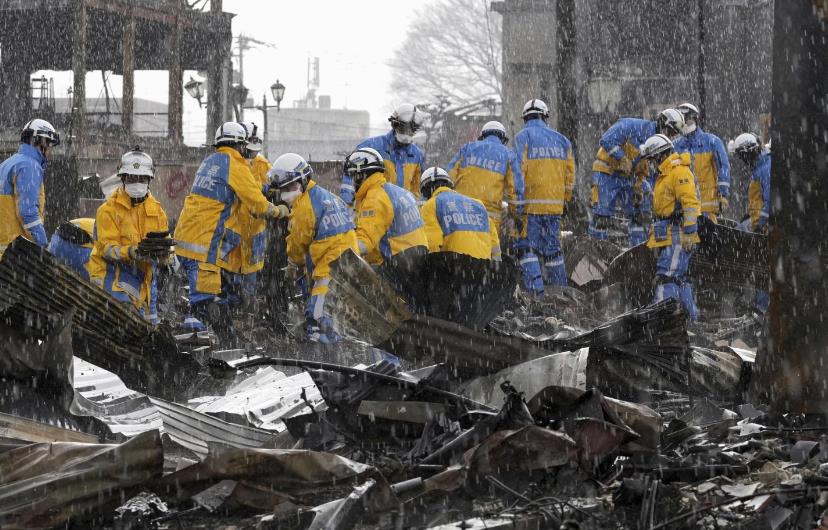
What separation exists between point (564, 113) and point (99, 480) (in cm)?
1329

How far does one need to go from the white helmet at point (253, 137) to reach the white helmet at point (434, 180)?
2.31 m

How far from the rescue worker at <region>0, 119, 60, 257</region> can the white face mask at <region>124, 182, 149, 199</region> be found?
106cm

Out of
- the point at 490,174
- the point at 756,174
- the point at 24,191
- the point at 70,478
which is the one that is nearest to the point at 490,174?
the point at 490,174

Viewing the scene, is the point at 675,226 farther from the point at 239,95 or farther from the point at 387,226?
the point at 239,95

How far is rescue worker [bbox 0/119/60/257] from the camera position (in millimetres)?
9852

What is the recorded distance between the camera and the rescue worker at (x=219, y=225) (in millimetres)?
10008

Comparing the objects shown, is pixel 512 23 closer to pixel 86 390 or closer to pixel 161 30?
pixel 161 30

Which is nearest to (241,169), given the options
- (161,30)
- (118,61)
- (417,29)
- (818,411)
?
(818,411)

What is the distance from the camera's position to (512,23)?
34906 millimetres

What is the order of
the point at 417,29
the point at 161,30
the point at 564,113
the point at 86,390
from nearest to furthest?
the point at 86,390 → the point at 564,113 → the point at 161,30 → the point at 417,29

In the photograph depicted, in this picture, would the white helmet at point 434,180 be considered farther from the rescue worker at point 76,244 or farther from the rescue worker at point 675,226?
the rescue worker at point 76,244

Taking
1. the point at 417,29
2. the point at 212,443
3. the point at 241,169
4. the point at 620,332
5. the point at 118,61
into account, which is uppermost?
the point at 417,29

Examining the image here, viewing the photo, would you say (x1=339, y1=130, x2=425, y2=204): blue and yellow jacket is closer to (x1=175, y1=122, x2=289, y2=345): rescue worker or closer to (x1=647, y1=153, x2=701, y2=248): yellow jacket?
(x1=175, y1=122, x2=289, y2=345): rescue worker

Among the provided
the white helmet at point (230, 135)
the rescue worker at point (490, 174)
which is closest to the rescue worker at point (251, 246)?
the white helmet at point (230, 135)
